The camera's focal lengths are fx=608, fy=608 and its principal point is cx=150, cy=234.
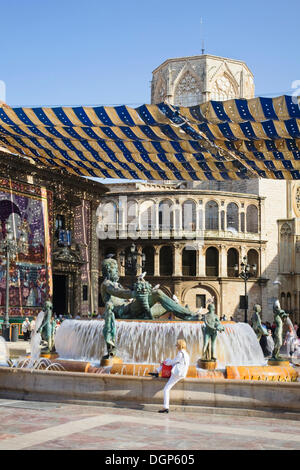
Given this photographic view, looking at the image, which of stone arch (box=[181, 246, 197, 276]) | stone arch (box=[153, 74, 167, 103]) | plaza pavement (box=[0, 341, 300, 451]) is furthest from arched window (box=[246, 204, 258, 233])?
plaza pavement (box=[0, 341, 300, 451])

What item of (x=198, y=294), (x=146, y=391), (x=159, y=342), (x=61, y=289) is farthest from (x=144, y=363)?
(x=198, y=294)

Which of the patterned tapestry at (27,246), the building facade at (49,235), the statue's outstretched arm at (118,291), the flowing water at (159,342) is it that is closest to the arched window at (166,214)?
the building facade at (49,235)

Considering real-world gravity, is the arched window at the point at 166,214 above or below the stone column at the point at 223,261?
above

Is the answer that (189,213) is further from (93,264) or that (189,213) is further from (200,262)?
(93,264)

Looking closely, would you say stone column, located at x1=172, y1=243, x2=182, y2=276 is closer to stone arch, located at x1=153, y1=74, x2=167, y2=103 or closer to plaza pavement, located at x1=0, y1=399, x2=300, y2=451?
stone arch, located at x1=153, y1=74, x2=167, y2=103

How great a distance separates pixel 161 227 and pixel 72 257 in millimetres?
14288

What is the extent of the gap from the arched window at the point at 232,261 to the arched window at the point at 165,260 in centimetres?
427

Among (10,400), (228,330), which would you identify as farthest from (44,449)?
(228,330)

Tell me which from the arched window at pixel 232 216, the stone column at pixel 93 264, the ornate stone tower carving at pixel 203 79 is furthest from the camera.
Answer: the ornate stone tower carving at pixel 203 79

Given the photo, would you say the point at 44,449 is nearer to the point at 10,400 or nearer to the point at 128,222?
the point at 10,400

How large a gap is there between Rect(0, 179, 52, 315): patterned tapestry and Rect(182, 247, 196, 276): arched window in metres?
16.4

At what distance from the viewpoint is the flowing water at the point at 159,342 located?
11.3 metres

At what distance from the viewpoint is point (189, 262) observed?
4491 cm

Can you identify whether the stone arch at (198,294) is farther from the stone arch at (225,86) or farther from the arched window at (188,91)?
the stone arch at (225,86)
